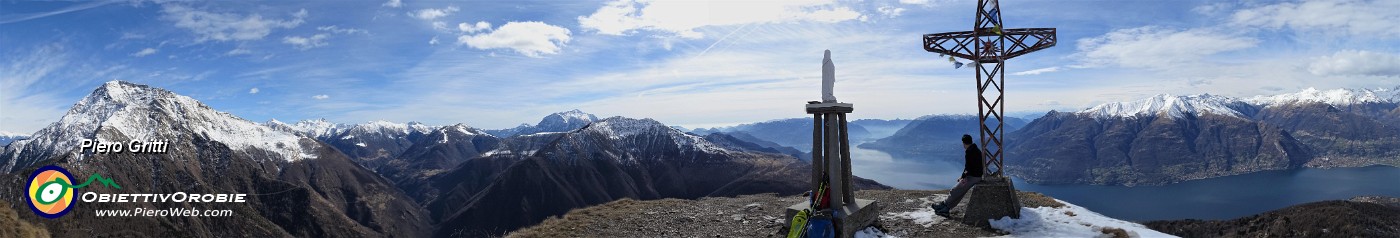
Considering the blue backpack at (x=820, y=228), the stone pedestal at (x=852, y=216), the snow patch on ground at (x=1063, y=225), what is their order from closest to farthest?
1. the blue backpack at (x=820, y=228)
2. the stone pedestal at (x=852, y=216)
3. the snow patch on ground at (x=1063, y=225)

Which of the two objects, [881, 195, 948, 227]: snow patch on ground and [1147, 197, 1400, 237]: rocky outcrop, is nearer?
[1147, 197, 1400, 237]: rocky outcrop

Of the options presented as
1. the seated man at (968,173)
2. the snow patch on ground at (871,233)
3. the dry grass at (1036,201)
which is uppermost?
the seated man at (968,173)

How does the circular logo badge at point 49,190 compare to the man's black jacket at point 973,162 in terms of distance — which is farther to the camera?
the circular logo badge at point 49,190

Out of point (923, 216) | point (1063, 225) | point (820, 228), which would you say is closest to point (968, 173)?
point (923, 216)

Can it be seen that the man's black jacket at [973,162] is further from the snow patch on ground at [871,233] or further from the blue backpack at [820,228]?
the blue backpack at [820,228]

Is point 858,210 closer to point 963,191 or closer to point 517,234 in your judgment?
point 963,191

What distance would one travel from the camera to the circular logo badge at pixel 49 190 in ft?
90.4

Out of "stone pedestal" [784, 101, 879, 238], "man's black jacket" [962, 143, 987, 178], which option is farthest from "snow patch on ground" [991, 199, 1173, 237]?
"stone pedestal" [784, 101, 879, 238]

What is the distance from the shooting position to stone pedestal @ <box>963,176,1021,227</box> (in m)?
Answer: 19.7

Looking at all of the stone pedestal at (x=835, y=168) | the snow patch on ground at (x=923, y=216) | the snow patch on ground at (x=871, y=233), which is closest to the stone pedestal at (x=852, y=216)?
the stone pedestal at (x=835, y=168)

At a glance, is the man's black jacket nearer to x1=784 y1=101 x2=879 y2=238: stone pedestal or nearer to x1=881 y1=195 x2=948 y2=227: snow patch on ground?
x1=881 y1=195 x2=948 y2=227: snow patch on ground

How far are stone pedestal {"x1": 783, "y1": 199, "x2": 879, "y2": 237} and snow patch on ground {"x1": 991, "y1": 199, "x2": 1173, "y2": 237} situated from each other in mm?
3800

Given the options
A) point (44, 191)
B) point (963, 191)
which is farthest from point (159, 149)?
point (963, 191)

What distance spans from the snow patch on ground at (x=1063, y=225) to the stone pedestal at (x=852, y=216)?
3.80m
